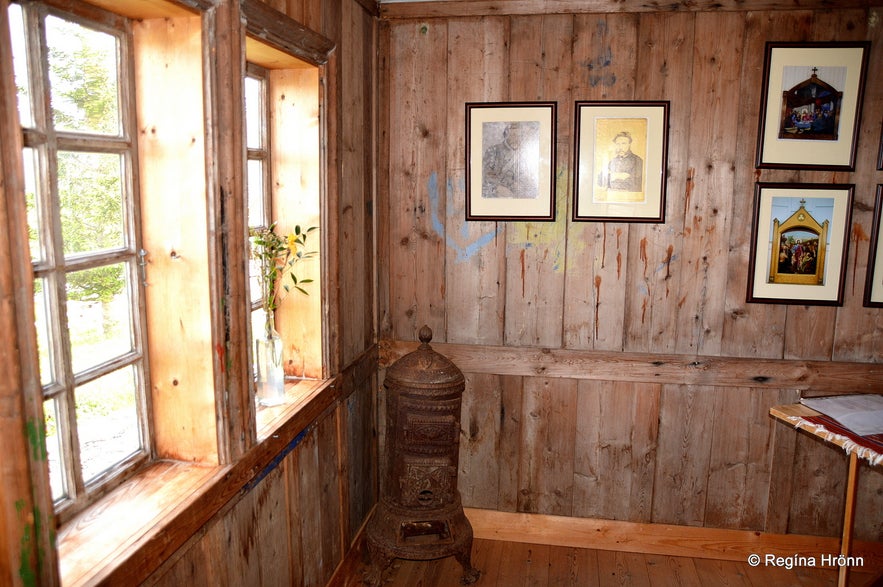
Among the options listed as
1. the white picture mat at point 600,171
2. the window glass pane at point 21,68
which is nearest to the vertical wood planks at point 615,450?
the white picture mat at point 600,171

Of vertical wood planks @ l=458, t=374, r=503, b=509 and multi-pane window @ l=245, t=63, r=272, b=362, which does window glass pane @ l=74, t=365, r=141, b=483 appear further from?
vertical wood planks @ l=458, t=374, r=503, b=509

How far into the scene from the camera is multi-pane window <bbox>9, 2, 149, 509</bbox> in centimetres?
145

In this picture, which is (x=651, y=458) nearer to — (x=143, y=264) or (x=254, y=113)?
(x=254, y=113)

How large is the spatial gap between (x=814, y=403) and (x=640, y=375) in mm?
749

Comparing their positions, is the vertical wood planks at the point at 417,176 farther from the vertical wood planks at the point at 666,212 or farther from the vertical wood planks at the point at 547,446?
the vertical wood planks at the point at 666,212

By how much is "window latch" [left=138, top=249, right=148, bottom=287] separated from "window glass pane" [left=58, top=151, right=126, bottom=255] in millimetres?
56

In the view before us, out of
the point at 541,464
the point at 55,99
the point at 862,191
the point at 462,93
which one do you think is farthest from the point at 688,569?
the point at 55,99

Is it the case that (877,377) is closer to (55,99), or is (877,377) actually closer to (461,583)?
(461,583)

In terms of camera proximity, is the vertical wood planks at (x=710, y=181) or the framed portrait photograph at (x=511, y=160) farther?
the framed portrait photograph at (x=511, y=160)

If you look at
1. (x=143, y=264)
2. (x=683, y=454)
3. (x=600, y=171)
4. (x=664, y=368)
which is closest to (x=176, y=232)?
Result: (x=143, y=264)

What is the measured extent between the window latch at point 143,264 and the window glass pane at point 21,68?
46 centimetres

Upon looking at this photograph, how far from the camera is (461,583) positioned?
10.0ft

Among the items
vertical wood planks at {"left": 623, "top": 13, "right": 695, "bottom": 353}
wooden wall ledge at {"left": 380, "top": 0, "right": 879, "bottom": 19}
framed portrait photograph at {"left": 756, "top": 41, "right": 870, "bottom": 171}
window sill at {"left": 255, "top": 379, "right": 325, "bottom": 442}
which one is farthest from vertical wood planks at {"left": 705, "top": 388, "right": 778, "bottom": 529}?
window sill at {"left": 255, "top": 379, "right": 325, "bottom": 442}

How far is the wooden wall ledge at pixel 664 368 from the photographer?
3156 mm
